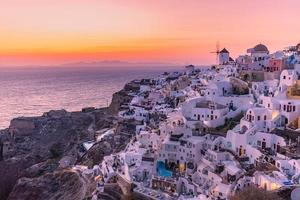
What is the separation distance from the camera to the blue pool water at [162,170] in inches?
1199

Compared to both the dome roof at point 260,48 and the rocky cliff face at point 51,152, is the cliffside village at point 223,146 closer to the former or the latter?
the rocky cliff face at point 51,152

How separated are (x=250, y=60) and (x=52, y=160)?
26.4m

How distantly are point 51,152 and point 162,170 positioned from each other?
28.8 m

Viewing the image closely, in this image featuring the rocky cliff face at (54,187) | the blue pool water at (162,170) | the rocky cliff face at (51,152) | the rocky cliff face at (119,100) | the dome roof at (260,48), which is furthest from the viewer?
the rocky cliff face at (119,100)

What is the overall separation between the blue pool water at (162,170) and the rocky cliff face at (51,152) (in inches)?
268

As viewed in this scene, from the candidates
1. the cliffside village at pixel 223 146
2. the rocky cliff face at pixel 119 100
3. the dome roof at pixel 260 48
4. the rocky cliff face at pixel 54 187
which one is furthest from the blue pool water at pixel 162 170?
the rocky cliff face at pixel 119 100

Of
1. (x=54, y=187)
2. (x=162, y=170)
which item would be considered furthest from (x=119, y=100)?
(x=162, y=170)

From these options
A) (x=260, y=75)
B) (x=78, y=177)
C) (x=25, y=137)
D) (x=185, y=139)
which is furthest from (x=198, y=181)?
(x=25, y=137)

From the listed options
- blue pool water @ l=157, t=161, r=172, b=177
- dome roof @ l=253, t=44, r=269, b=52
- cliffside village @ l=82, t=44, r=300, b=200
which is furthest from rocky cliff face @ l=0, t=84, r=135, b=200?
dome roof @ l=253, t=44, r=269, b=52

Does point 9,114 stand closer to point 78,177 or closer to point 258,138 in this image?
point 78,177

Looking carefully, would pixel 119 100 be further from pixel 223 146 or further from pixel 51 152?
pixel 223 146

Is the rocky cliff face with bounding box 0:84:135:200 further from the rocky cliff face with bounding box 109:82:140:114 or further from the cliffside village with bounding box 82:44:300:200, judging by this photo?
the cliffside village with bounding box 82:44:300:200

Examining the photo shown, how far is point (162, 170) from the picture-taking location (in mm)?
31406

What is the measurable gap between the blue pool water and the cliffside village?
0.07 meters
